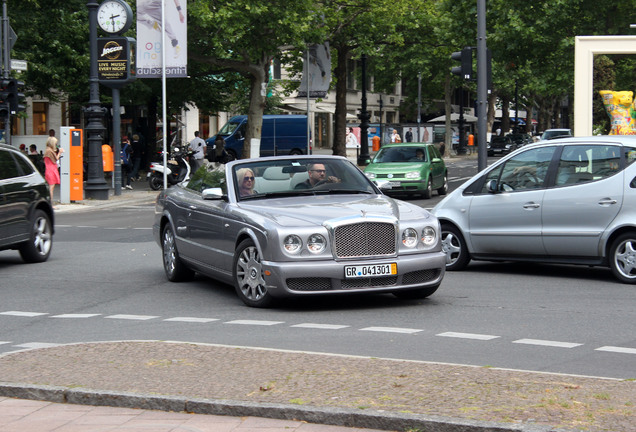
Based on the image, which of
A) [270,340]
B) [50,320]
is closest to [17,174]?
[50,320]

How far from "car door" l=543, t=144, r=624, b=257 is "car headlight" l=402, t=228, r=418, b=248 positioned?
2.73 meters

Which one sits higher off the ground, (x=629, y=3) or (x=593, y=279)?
(x=629, y=3)

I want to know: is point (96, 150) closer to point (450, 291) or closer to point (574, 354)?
point (450, 291)

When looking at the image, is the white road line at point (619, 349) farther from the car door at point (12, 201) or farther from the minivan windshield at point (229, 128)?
the minivan windshield at point (229, 128)

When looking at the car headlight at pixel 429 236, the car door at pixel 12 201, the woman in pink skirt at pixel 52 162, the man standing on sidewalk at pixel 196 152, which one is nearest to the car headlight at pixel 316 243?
the car headlight at pixel 429 236

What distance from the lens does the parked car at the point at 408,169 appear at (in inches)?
1104

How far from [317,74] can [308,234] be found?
94.3 ft

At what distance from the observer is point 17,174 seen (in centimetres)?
1477

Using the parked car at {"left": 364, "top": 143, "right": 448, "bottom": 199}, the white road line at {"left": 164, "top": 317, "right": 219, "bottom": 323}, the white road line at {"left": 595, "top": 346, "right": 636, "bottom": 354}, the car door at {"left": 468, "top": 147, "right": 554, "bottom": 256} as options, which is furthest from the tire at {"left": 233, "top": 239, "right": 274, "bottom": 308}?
the parked car at {"left": 364, "top": 143, "right": 448, "bottom": 199}

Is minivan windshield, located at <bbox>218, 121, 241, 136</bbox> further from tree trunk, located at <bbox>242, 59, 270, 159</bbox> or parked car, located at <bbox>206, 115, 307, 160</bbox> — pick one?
tree trunk, located at <bbox>242, 59, 270, 159</bbox>

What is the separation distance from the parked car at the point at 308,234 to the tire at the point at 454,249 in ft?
7.90

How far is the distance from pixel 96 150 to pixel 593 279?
19.1 metres

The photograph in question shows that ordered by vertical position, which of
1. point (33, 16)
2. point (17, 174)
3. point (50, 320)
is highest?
point (33, 16)

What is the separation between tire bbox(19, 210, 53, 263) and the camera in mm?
14930
